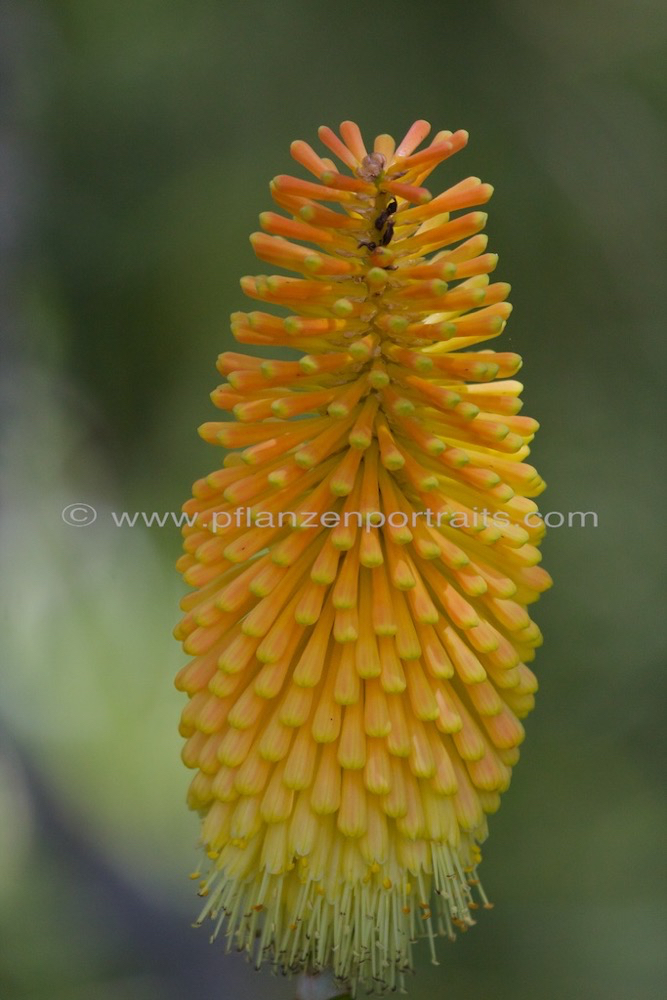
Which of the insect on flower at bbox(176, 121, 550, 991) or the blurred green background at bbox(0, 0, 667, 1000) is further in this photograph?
the blurred green background at bbox(0, 0, 667, 1000)

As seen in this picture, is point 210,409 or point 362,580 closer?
point 362,580

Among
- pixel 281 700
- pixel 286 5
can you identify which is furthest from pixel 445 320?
pixel 286 5

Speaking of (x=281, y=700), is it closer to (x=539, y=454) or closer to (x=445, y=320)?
(x=445, y=320)

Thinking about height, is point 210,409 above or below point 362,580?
above

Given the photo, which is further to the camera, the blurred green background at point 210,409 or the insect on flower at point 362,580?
the blurred green background at point 210,409
